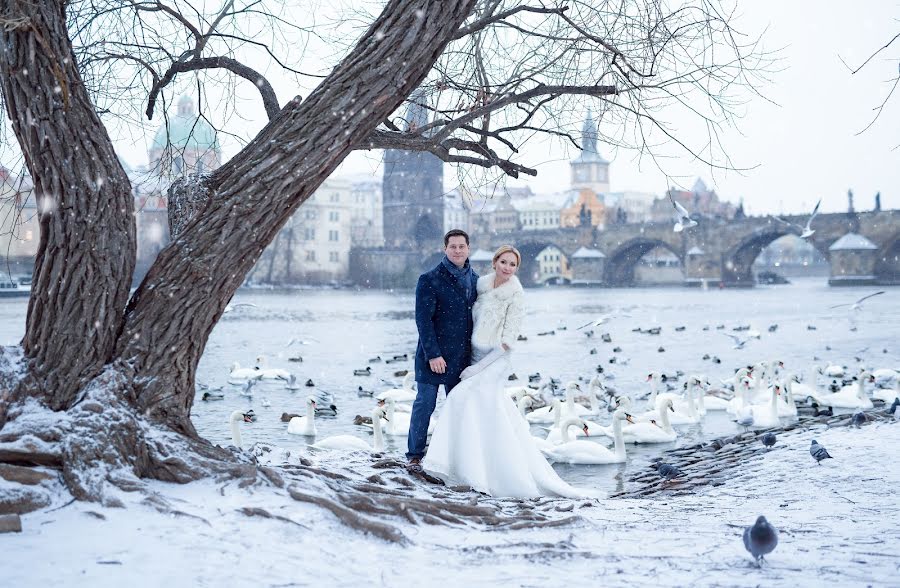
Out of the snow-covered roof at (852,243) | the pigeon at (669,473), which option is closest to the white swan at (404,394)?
the pigeon at (669,473)

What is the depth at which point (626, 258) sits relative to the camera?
77.2m

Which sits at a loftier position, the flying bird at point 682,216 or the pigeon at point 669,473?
the flying bird at point 682,216

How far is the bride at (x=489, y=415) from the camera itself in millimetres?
5129

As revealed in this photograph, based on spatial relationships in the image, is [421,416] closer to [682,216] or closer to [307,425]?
[307,425]

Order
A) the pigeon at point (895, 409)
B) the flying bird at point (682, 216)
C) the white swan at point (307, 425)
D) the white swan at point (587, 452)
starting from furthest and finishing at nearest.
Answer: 1. the white swan at point (307, 425)
2. the pigeon at point (895, 409)
3. the white swan at point (587, 452)
4. the flying bird at point (682, 216)

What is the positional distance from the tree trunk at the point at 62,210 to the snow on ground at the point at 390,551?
836mm

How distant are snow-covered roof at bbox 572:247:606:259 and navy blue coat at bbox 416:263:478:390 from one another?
227ft

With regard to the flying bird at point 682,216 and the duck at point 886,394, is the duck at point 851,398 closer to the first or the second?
the duck at point 886,394

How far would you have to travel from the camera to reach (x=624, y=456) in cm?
868

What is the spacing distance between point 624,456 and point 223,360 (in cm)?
1369

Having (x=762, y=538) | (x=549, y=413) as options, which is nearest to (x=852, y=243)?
(x=549, y=413)

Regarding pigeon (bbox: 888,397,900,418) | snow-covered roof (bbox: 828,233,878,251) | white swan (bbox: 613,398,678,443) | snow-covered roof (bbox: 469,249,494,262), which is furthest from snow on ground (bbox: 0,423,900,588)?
snow-covered roof (bbox: 469,249,494,262)

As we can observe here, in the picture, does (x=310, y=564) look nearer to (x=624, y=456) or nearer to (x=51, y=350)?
(x=51, y=350)

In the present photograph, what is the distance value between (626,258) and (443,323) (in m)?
73.6
